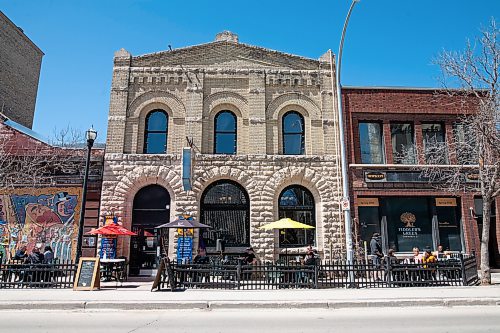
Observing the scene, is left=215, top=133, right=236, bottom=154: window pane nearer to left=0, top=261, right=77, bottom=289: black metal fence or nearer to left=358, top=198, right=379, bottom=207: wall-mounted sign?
left=358, top=198, right=379, bottom=207: wall-mounted sign

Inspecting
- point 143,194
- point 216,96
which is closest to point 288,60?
point 216,96

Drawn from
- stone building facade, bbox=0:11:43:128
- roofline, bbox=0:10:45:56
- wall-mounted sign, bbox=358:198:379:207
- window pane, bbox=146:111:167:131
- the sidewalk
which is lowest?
the sidewalk

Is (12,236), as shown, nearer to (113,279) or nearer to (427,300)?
(113,279)

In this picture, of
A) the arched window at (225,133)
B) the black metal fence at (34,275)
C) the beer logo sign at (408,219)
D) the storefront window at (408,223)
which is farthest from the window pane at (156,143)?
the beer logo sign at (408,219)

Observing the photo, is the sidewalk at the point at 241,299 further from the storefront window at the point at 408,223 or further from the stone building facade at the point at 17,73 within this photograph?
the stone building facade at the point at 17,73

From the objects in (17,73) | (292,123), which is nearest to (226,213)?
(292,123)

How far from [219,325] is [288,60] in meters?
14.5

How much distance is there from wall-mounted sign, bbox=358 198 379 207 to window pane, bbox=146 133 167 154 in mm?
9478

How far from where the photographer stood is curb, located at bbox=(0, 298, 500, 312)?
31.3 feet

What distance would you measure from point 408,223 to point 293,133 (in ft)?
22.4

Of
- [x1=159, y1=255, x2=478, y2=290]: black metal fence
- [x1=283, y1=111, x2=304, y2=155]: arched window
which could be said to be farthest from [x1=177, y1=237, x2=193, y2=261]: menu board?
[x1=283, y1=111, x2=304, y2=155]: arched window

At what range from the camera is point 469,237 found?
674 inches

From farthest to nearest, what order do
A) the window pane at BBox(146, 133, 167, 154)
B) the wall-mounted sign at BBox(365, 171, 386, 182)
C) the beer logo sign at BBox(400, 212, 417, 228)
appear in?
the window pane at BBox(146, 133, 167, 154) < the beer logo sign at BBox(400, 212, 417, 228) < the wall-mounted sign at BBox(365, 171, 386, 182)

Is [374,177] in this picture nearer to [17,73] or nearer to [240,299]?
[240,299]
